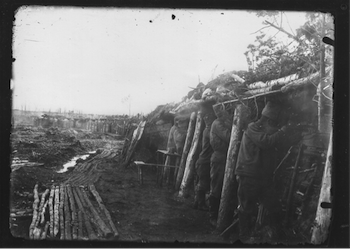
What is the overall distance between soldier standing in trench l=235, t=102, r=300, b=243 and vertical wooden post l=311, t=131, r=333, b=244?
1.18ft

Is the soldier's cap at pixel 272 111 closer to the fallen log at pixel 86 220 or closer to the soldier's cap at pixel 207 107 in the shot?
the soldier's cap at pixel 207 107

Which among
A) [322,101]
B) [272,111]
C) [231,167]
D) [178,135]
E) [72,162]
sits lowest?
[72,162]

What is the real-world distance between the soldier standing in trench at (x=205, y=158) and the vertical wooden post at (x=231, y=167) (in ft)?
1.21

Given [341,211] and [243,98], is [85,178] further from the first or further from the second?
[341,211]

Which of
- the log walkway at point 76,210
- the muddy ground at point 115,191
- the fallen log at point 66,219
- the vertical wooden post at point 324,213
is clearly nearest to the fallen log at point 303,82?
the vertical wooden post at point 324,213

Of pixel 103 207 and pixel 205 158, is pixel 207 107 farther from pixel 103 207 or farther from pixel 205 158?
pixel 103 207

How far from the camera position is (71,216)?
9.77ft

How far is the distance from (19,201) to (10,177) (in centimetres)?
32

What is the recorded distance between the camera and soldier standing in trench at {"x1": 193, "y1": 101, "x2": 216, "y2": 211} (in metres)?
3.35

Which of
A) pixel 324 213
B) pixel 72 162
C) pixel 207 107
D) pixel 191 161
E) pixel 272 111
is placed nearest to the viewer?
pixel 324 213

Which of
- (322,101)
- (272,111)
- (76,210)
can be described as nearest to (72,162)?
(76,210)

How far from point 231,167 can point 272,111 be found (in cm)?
86

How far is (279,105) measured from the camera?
109 inches

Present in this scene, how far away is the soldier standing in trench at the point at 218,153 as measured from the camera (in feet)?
10.3
